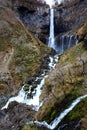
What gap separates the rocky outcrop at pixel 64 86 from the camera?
26.0 meters

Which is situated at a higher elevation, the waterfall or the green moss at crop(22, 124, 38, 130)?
the waterfall

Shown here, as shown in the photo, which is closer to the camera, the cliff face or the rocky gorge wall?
the rocky gorge wall

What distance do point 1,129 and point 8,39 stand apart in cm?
1344

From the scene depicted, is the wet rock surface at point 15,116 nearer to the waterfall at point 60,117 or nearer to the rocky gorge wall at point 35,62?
the rocky gorge wall at point 35,62

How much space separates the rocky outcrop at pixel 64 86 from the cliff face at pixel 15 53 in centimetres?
422

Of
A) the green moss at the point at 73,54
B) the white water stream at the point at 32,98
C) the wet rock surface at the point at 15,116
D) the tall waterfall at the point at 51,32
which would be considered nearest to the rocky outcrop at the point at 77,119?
the wet rock surface at the point at 15,116

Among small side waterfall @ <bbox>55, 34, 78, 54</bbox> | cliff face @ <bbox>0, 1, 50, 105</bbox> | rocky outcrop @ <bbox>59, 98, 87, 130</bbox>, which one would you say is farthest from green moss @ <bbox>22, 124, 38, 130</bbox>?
small side waterfall @ <bbox>55, 34, 78, 54</bbox>

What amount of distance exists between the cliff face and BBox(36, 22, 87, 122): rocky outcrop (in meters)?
4.22

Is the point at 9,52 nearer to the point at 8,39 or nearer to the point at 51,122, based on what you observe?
the point at 8,39

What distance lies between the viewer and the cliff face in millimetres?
33531

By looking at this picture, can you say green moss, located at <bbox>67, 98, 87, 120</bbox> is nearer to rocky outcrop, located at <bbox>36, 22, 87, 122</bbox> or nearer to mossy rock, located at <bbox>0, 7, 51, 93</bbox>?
rocky outcrop, located at <bbox>36, 22, 87, 122</bbox>

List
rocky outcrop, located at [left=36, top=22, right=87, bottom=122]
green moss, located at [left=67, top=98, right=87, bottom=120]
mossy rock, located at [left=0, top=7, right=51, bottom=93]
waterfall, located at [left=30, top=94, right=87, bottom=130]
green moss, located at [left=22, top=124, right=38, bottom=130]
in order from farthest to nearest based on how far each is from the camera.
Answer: mossy rock, located at [left=0, top=7, right=51, bottom=93], rocky outcrop, located at [left=36, top=22, right=87, bottom=122], green moss, located at [left=22, top=124, right=38, bottom=130], waterfall, located at [left=30, top=94, right=87, bottom=130], green moss, located at [left=67, top=98, right=87, bottom=120]

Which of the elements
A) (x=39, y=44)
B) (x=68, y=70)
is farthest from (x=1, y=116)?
(x=39, y=44)

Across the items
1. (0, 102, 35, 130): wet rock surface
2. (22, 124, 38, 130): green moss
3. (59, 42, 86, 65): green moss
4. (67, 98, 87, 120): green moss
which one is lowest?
(0, 102, 35, 130): wet rock surface
